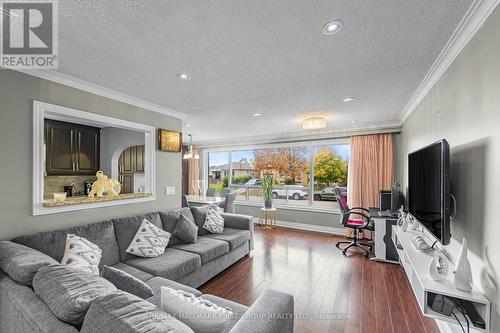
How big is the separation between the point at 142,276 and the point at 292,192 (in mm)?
4214

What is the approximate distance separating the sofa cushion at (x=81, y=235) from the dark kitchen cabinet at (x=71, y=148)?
199 centimetres

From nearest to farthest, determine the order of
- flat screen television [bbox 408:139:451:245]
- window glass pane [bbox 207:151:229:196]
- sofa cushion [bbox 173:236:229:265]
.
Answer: flat screen television [bbox 408:139:451:245]
sofa cushion [bbox 173:236:229:265]
window glass pane [bbox 207:151:229:196]

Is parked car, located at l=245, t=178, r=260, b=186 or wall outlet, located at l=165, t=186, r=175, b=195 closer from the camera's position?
wall outlet, located at l=165, t=186, r=175, b=195

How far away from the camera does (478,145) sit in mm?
1428

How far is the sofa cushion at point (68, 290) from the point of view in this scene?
0.96m

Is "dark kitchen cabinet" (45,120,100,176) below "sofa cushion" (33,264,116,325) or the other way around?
the other way around

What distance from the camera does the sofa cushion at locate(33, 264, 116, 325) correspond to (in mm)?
957

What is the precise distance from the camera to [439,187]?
1620mm

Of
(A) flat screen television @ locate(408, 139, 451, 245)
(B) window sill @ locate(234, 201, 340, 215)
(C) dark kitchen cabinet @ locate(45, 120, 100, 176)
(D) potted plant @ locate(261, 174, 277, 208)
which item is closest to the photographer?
(A) flat screen television @ locate(408, 139, 451, 245)

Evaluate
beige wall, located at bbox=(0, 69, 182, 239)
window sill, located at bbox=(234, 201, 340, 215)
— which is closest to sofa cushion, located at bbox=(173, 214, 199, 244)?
beige wall, located at bbox=(0, 69, 182, 239)

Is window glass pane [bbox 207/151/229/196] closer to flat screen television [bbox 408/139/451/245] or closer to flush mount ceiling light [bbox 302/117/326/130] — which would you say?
flush mount ceiling light [bbox 302/117/326/130]

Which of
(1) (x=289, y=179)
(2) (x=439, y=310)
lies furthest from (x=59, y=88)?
(1) (x=289, y=179)

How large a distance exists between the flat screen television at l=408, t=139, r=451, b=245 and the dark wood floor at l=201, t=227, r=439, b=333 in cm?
97

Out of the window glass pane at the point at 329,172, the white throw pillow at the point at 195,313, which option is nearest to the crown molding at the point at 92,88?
the white throw pillow at the point at 195,313
